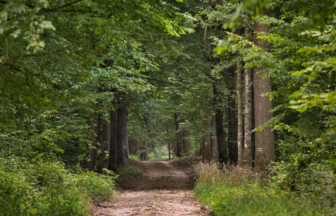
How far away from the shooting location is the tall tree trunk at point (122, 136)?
59.6ft

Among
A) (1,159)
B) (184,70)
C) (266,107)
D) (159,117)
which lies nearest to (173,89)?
(184,70)

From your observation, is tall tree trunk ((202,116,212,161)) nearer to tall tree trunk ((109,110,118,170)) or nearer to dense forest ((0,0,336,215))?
tall tree trunk ((109,110,118,170))

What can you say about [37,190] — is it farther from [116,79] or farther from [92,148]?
[92,148]

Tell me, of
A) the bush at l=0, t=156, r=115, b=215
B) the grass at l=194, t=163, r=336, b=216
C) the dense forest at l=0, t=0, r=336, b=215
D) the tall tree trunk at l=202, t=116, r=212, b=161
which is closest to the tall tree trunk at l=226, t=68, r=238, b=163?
the tall tree trunk at l=202, t=116, r=212, b=161

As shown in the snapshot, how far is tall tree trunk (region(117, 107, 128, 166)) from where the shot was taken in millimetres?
18156

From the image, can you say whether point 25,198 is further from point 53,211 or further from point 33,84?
point 33,84

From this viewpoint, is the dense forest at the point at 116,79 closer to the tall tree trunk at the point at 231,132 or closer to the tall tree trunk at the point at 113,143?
the tall tree trunk at the point at 113,143

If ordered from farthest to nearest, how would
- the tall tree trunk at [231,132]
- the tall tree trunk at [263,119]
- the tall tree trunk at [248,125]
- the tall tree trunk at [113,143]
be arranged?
the tall tree trunk at [113,143], the tall tree trunk at [231,132], the tall tree trunk at [248,125], the tall tree trunk at [263,119]

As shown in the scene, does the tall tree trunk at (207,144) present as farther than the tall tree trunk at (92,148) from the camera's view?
Yes

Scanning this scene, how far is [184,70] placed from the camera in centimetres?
1636

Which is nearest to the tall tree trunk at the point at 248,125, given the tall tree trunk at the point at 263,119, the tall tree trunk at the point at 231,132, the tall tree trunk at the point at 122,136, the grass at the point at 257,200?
the tall tree trunk at the point at 263,119

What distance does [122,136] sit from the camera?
18391 millimetres

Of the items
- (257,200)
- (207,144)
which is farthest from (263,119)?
(207,144)

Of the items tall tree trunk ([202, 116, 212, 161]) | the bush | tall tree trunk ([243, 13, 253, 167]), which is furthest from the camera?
tall tree trunk ([202, 116, 212, 161])
